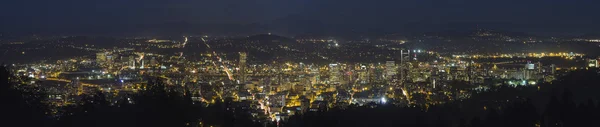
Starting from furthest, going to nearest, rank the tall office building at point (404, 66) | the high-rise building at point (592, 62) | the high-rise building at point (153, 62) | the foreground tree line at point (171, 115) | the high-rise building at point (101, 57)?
the tall office building at point (404, 66), the high-rise building at point (153, 62), the high-rise building at point (101, 57), the high-rise building at point (592, 62), the foreground tree line at point (171, 115)

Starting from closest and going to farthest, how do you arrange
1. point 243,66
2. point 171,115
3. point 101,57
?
point 171,115 < point 101,57 < point 243,66

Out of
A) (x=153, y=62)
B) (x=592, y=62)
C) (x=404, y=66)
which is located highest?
(x=153, y=62)

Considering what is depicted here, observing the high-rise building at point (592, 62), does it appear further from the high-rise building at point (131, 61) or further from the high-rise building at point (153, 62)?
the high-rise building at point (131, 61)

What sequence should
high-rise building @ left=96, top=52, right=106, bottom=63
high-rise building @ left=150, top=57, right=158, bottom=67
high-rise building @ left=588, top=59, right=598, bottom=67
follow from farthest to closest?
high-rise building @ left=150, top=57, right=158, bottom=67 → high-rise building @ left=96, top=52, right=106, bottom=63 → high-rise building @ left=588, top=59, right=598, bottom=67

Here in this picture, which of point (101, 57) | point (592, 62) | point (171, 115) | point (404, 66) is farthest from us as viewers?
point (404, 66)

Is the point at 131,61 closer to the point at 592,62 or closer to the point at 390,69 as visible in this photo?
the point at 390,69

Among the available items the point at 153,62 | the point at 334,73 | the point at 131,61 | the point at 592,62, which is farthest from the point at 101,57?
the point at 592,62

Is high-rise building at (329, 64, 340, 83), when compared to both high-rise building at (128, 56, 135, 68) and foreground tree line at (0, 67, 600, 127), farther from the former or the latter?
foreground tree line at (0, 67, 600, 127)

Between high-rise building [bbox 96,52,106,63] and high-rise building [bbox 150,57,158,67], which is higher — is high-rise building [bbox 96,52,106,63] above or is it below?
above

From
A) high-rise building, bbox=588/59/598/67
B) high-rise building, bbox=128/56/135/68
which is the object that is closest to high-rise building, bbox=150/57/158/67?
high-rise building, bbox=128/56/135/68

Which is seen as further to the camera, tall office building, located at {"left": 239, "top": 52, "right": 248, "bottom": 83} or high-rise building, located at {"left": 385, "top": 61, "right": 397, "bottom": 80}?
high-rise building, located at {"left": 385, "top": 61, "right": 397, "bottom": 80}

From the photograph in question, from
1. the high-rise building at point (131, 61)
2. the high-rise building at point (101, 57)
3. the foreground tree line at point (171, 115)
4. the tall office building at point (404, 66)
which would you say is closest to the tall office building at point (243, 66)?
the high-rise building at point (131, 61)

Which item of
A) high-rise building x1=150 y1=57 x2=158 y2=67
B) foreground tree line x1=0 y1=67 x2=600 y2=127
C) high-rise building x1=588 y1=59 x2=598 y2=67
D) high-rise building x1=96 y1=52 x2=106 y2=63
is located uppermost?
high-rise building x1=96 y1=52 x2=106 y2=63
